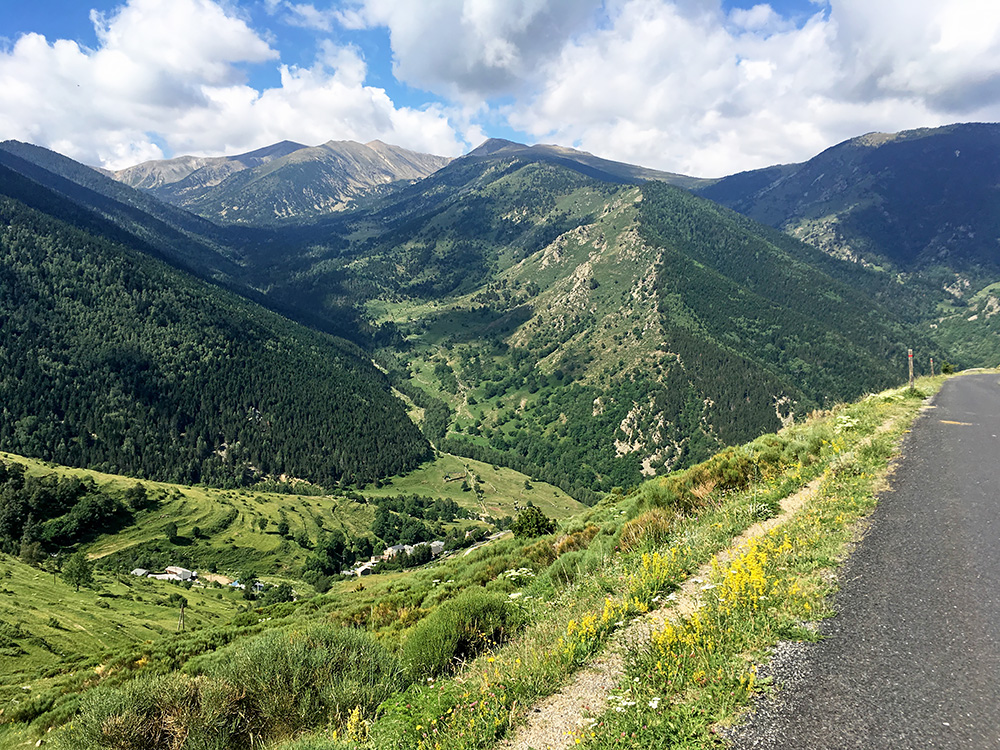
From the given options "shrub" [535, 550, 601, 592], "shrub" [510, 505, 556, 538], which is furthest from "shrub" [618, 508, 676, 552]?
"shrub" [510, 505, 556, 538]

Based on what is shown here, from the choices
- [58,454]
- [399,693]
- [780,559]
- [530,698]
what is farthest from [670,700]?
[58,454]

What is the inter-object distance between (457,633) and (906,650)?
879cm

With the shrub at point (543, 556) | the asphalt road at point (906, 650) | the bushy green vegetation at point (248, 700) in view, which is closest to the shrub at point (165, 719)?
the bushy green vegetation at point (248, 700)

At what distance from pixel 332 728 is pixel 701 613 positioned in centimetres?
758

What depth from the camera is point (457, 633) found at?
11453 mm

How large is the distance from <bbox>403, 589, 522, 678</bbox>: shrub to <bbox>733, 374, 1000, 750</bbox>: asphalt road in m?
6.71

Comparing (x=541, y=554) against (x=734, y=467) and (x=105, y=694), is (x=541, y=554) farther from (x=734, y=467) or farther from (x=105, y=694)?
(x=105, y=694)

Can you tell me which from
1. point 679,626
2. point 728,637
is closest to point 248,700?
point 679,626

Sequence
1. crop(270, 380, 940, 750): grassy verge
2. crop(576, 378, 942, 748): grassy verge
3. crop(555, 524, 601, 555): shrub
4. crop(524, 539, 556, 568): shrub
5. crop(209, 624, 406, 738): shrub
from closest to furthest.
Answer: crop(576, 378, 942, 748): grassy verge < crop(270, 380, 940, 750): grassy verge < crop(209, 624, 406, 738): shrub < crop(555, 524, 601, 555): shrub < crop(524, 539, 556, 568): shrub

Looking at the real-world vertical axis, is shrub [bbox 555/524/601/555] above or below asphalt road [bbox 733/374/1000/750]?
below

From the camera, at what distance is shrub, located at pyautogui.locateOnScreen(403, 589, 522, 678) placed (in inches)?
427

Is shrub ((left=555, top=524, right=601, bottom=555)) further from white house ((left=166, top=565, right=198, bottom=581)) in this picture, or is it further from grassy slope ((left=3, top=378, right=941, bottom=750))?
white house ((left=166, top=565, right=198, bottom=581))

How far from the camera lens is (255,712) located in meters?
10.2

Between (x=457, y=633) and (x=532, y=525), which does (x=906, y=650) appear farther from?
(x=532, y=525)
